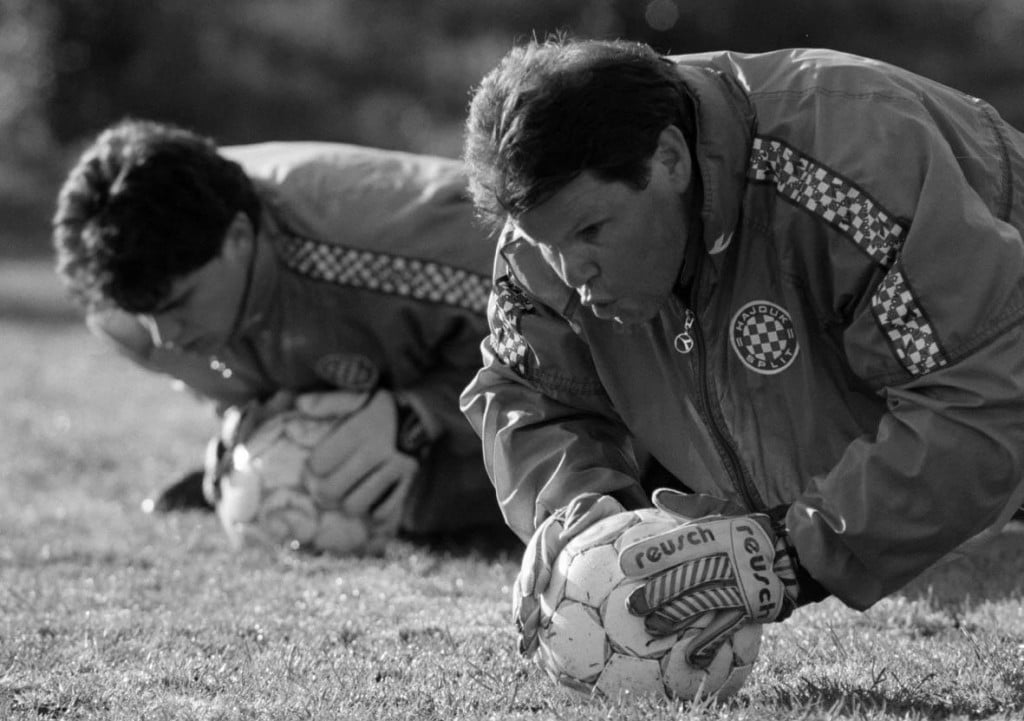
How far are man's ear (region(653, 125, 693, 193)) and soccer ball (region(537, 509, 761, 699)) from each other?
74cm

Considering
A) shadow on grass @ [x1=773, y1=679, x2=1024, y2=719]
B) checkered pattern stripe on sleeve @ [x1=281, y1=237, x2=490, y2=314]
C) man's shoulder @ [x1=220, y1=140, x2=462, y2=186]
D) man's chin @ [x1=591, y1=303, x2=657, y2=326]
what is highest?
man's chin @ [x1=591, y1=303, x2=657, y2=326]

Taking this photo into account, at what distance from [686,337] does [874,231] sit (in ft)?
1.96

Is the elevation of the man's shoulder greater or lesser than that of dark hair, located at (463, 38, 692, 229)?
lesser

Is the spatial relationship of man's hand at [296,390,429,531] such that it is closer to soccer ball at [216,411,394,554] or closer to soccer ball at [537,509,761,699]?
soccer ball at [216,411,394,554]

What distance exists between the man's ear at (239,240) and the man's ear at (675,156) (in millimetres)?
2536

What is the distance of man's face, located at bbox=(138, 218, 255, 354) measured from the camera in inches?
216

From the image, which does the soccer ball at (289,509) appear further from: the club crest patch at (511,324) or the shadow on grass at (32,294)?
the shadow on grass at (32,294)

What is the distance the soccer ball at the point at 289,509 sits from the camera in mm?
5711

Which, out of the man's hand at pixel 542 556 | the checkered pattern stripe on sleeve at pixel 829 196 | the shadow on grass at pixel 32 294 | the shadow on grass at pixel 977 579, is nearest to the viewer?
the checkered pattern stripe on sleeve at pixel 829 196

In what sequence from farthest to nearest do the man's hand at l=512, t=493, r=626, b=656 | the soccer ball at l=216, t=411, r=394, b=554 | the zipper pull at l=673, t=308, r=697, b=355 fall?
the soccer ball at l=216, t=411, r=394, b=554 < the zipper pull at l=673, t=308, r=697, b=355 < the man's hand at l=512, t=493, r=626, b=656

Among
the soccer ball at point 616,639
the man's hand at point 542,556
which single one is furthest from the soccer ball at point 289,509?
the soccer ball at point 616,639

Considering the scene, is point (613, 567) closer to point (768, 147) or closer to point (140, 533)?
point (768, 147)

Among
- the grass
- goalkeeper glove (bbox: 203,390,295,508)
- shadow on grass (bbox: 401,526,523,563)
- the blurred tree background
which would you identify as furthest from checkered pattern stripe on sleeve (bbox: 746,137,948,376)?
the blurred tree background

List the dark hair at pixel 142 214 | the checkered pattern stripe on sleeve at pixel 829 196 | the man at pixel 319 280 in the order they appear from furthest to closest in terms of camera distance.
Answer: the man at pixel 319 280, the dark hair at pixel 142 214, the checkered pattern stripe on sleeve at pixel 829 196
